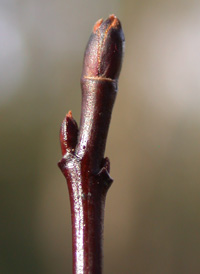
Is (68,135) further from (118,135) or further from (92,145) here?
(118,135)

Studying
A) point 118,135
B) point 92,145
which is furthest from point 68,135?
point 118,135

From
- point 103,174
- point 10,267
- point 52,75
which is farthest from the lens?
point 52,75

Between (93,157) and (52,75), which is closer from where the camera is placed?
(93,157)

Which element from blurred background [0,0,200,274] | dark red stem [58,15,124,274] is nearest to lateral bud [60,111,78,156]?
dark red stem [58,15,124,274]

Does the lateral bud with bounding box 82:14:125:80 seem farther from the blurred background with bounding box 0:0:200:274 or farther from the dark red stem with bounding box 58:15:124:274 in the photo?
the blurred background with bounding box 0:0:200:274

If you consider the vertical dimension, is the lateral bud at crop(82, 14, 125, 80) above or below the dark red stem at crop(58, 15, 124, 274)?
above

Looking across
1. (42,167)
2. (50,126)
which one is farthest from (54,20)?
(42,167)

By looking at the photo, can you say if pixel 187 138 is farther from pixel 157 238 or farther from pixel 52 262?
pixel 52 262
